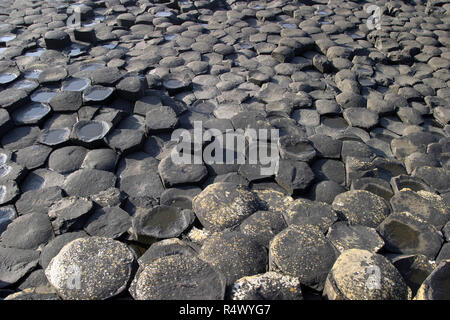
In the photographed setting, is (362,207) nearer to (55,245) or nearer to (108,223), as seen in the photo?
(108,223)

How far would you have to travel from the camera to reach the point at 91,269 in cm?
207

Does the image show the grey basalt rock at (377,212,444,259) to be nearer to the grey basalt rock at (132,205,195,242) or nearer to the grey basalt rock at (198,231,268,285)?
the grey basalt rock at (198,231,268,285)

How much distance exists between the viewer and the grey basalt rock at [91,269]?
1.97 m

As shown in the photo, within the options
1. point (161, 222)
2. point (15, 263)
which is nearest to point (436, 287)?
point (161, 222)

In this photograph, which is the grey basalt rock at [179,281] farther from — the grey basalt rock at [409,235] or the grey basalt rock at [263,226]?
the grey basalt rock at [409,235]

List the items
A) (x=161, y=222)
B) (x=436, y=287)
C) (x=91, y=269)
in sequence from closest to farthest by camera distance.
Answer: (x=436, y=287) → (x=91, y=269) → (x=161, y=222)

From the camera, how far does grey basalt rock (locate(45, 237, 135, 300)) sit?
6.48 feet

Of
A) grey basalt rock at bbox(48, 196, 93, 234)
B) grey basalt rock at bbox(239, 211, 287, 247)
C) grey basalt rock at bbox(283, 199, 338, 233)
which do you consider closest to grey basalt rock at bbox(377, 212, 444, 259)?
grey basalt rock at bbox(283, 199, 338, 233)

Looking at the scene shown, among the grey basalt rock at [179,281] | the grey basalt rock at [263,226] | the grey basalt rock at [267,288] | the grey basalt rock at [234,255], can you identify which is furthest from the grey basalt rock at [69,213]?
the grey basalt rock at [267,288]

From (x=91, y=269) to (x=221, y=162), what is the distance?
1439 millimetres

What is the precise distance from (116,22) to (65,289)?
509 centimetres

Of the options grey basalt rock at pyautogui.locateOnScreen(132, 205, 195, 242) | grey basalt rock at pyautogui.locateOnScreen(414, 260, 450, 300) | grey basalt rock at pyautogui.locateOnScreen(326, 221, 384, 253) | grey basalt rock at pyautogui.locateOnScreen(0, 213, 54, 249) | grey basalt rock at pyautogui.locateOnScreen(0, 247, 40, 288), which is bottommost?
grey basalt rock at pyautogui.locateOnScreen(0, 247, 40, 288)

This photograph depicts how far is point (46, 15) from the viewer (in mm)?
6191
